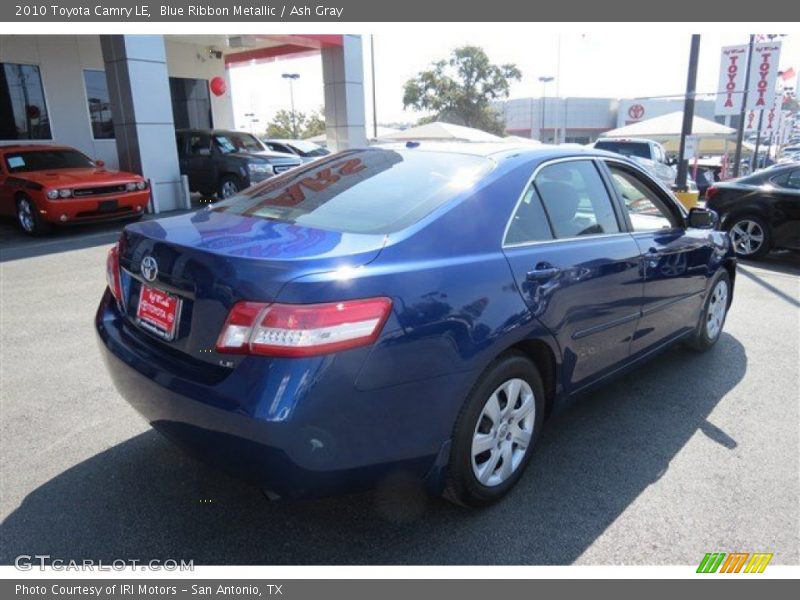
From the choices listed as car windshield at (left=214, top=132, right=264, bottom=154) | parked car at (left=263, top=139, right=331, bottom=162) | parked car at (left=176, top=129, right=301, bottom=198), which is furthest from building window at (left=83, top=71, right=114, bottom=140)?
parked car at (left=263, top=139, right=331, bottom=162)

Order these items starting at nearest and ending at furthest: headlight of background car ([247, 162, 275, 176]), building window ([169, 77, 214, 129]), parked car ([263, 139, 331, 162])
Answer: headlight of background car ([247, 162, 275, 176])
parked car ([263, 139, 331, 162])
building window ([169, 77, 214, 129])

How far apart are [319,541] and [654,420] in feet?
7.41

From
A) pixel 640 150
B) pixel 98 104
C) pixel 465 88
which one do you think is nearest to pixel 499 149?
pixel 640 150

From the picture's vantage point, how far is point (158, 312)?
2570mm

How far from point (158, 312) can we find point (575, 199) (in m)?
2.23

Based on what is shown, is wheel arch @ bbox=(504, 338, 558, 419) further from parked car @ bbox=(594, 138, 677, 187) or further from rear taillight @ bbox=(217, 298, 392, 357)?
parked car @ bbox=(594, 138, 677, 187)

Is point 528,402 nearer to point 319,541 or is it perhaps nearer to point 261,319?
point 319,541

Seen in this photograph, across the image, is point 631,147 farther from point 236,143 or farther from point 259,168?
point 236,143

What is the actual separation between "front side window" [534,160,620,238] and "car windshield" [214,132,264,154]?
1235cm

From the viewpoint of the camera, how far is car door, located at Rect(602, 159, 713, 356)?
3.78 m

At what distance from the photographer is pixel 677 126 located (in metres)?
22.8

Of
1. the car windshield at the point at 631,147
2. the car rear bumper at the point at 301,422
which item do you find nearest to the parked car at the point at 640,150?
the car windshield at the point at 631,147

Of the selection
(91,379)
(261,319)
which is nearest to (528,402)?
(261,319)

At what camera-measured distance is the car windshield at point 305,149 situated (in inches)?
705
